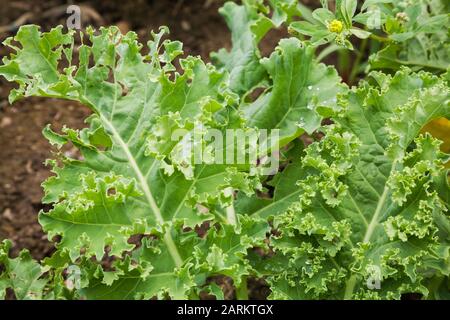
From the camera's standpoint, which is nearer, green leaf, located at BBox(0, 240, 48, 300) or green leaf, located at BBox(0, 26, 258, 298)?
green leaf, located at BBox(0, 26, 258, 298)

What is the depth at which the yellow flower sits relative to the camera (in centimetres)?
243

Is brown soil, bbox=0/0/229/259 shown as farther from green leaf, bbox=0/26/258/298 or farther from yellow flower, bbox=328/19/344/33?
yellow flower, bbox=328/19/344/33

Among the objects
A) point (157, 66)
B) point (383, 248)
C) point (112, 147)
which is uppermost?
→ point (157, 66)

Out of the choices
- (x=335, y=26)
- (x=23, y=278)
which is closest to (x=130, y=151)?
(x=23, y=278)

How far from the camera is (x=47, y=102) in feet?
12.7

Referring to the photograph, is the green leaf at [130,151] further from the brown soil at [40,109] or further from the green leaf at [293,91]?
the brown soil at [40,109]

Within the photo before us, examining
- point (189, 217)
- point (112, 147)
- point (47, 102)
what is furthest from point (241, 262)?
point (47, 102)

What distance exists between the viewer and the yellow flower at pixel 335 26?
7.98ft

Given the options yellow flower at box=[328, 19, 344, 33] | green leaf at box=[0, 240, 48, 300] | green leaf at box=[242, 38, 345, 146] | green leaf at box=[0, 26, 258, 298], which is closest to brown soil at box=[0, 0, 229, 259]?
green leaf at box=[0, 240, 48, 300]

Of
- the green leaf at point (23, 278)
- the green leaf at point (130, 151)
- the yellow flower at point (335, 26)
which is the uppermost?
the yellow flower at point (335, 26)

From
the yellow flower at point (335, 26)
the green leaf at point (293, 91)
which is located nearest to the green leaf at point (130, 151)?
the green leaf at point (293, 91)
